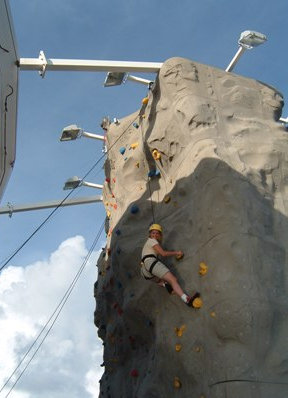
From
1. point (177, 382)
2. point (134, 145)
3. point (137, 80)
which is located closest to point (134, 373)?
point (177, 382)

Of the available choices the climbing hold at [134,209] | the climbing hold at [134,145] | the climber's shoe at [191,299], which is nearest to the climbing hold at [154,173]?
the climbing hold at [134,209]

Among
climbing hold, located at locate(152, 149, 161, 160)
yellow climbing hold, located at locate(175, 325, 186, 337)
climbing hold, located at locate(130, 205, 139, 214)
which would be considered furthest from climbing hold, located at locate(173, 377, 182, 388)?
climbing hold, located at locate(152, 149, 161, 160)

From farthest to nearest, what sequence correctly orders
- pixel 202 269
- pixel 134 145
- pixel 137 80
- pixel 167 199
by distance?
pixel 137 80, pixel 134 145, pixel 167 199, pixel 202 269

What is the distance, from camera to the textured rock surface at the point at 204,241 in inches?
233

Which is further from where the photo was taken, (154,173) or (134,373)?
(154,173)

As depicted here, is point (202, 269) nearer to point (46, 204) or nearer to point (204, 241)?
point (204, 241)

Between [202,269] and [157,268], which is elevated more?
[202,269]

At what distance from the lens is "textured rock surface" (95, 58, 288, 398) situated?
233 inches

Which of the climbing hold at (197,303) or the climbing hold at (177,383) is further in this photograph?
the climbing hold at (177,383)

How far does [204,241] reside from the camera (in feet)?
22.2

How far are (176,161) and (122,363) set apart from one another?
13.5 feet

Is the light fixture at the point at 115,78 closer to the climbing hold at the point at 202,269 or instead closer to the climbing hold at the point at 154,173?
the climbing hold at the point at 154,173

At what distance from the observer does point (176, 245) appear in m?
7.24

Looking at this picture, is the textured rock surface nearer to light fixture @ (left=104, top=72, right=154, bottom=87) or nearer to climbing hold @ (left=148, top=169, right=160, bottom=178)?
climbing hold @ (left=148, top=169, right=160, bottom=178)
